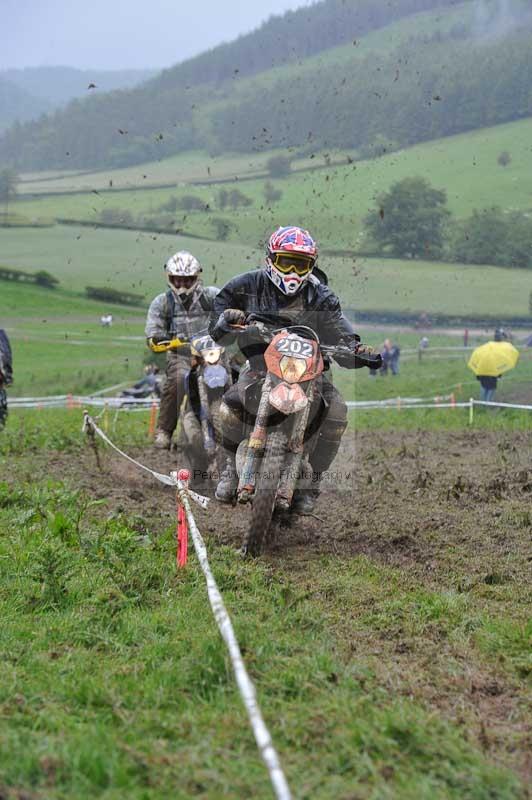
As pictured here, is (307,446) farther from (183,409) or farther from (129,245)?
(129,245)

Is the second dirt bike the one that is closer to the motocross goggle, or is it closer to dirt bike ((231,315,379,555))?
the motocross goggle

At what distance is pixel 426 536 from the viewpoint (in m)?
8.21

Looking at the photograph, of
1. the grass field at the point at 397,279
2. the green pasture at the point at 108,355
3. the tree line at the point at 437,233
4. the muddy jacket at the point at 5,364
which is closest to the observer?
the muddy jacket at the point at 5,364

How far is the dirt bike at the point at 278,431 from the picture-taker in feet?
24.1

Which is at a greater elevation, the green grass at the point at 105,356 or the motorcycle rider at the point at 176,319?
the motorcycle rider at the point at 176,319

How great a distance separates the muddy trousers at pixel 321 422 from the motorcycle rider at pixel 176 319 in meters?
3.56

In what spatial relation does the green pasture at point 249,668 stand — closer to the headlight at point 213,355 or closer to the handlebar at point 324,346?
the handlebar at point 324,346

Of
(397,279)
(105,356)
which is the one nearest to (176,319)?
(397,279)

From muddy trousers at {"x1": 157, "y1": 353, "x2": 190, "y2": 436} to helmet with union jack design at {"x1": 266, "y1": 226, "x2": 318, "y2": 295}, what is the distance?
356 centimetres

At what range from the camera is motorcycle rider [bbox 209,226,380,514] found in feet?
26.1

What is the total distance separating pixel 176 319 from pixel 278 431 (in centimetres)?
478

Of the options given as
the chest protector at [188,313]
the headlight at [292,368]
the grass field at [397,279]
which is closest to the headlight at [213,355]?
the chest protector at [188,313]

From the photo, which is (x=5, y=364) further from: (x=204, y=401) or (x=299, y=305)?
(x=299, y=305)

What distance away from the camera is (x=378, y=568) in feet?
23.4
